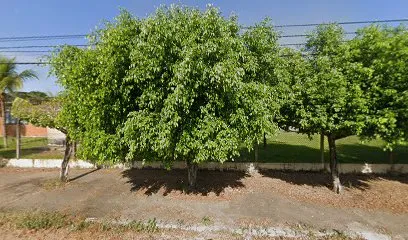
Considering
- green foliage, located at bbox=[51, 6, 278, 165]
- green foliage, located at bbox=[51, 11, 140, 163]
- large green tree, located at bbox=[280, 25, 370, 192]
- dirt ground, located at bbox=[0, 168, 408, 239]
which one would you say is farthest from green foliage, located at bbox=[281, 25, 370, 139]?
green foliage, located at bbox=[51, 11, 140, 163]

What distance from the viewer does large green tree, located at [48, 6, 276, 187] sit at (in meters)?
7.14

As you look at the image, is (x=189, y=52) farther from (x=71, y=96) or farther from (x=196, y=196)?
(x=196, y=196)

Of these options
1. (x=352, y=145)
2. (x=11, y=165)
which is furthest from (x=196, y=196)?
(x=352, y=145)

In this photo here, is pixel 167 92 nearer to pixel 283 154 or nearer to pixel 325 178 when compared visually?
pixel 325 178

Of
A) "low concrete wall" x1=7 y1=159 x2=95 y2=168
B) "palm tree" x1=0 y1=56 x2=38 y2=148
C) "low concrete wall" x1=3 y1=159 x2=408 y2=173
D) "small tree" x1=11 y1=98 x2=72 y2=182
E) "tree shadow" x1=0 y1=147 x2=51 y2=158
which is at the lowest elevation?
"low concrete wall" x1=3 y1=159 x2=408 y2=173

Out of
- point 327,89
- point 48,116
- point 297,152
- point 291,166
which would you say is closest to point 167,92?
point 327,89

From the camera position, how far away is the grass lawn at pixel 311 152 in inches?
518

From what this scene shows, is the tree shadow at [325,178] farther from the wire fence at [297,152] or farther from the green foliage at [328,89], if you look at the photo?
the green foliage at [328,89]

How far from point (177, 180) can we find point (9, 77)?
487 inches

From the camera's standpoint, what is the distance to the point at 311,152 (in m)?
14.9

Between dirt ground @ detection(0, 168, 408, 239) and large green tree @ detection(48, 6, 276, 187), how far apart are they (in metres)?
1.60

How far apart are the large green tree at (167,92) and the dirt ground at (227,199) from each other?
1.60 metres

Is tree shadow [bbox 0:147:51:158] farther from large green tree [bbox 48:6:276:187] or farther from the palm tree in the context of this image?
large green tree [bbox 48:6:276:187]

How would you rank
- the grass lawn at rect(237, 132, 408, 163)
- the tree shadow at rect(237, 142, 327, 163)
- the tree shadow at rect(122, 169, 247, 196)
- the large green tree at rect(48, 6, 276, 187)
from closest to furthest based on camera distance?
the large green tree at rect(48, 6, 276, 187)
the tree shadow at rect(122, 169, 247, 196)
the tree shadow at rect(237, 142, 327, 163)
the grass lawn at rect(237, 132, 408, 163)
